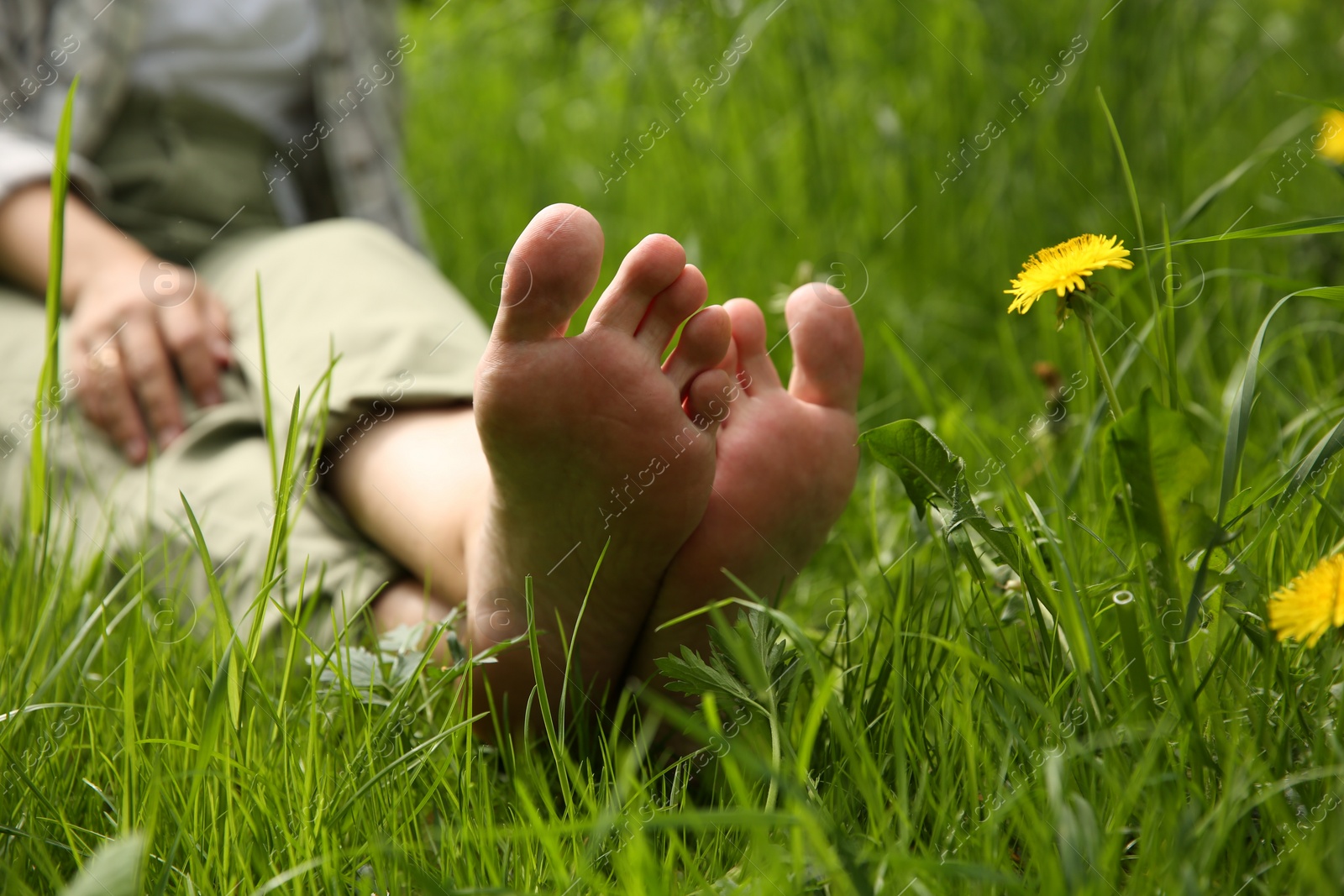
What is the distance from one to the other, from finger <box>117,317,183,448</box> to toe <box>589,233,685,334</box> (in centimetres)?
65

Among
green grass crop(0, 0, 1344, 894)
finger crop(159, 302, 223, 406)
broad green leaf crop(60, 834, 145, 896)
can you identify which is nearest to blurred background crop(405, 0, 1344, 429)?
green grass crop(0, 0, 1344, 894)

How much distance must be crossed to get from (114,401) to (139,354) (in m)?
0.06

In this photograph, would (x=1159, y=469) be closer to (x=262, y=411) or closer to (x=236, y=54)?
(x=262, y=411)

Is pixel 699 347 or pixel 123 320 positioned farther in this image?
pixel 123 320

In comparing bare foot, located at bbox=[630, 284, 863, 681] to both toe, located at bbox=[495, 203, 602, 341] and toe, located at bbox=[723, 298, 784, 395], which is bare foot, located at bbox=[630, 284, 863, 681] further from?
toe, located at bbox=[495, 203, 602, 341]

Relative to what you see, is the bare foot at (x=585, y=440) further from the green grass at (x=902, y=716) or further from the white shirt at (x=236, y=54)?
the white shirt at (x=236, y=54)

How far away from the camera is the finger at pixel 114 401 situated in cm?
113

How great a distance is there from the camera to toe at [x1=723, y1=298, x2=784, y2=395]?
Result: 2.74 ft

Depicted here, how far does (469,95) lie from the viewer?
10.6ft

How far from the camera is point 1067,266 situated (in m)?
0.66

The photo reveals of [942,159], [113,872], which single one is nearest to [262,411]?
[113,872]

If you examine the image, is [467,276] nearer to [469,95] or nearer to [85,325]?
[85,325]

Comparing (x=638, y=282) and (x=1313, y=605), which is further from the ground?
(x=638, y=282)

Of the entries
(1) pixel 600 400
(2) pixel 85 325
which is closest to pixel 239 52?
(2) pixel 85 325
